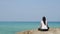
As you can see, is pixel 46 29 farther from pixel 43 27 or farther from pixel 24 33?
pixel 24 33

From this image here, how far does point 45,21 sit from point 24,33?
1.76 ft

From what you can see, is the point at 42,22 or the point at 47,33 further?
the point at 42,22

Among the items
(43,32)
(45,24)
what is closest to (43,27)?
(45,24)

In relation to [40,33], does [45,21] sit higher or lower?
higher

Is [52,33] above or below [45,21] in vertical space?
below

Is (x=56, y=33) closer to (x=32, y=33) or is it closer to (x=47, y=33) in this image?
(x=47, y=33)

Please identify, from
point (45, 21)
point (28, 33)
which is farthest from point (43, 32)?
point (45, 21)

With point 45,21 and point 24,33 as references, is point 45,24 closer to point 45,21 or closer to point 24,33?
point 45,21

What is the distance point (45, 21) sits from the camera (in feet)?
10.3

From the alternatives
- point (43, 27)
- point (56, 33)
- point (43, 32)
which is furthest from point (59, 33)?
point (43, 27)

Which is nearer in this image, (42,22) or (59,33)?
(59,33)

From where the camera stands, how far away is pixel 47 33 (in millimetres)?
2721

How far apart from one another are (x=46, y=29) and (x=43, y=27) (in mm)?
96

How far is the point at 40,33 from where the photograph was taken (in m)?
2.77
